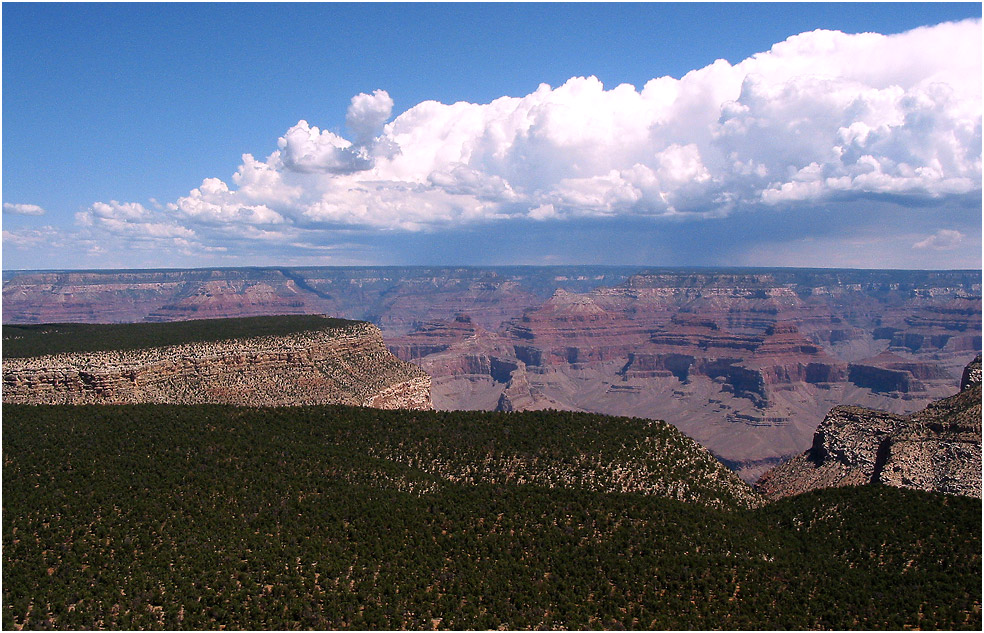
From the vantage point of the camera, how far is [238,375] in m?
67.2

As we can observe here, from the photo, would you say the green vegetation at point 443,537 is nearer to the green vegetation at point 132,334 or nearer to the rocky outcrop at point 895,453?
the rocky outcrop at point 895,453

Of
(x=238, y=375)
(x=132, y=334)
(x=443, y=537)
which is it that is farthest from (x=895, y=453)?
(x=132, y=334)

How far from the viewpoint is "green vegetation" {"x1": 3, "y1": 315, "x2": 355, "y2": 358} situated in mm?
63963

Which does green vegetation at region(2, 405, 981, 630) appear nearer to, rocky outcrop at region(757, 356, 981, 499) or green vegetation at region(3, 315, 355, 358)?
rocky outcrop at region(757, 356, 981, 499)

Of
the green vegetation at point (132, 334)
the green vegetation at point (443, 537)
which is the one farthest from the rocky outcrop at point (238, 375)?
the green vegetation at point (443, 537)

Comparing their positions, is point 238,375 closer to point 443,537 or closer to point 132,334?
point 132,334

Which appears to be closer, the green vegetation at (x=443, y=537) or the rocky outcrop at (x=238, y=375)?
the green vegetation at (x=443, y=537)

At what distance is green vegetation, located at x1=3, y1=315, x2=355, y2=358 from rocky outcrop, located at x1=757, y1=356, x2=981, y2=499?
54.1 meters

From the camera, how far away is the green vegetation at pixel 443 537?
24422 mm

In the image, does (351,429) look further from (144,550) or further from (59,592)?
(59,592)

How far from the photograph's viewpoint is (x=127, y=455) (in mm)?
36188

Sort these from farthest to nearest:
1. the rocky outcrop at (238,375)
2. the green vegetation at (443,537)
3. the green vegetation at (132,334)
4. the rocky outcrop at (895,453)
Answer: the green vegetation at (132,334), the rocky outcrop at (238,375), the rocky outcrop at (895,453), the green vegetation at (443,537)

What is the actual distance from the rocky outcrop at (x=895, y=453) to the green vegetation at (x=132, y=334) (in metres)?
54.1

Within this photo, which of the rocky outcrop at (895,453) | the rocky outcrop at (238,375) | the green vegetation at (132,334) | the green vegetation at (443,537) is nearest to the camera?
the green vegetation at (443,537)
